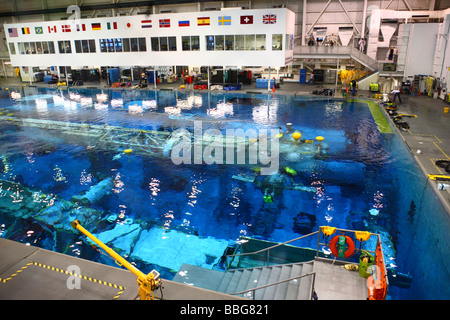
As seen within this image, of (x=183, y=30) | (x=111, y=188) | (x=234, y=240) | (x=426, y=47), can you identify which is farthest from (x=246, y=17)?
(x=234, y=240)

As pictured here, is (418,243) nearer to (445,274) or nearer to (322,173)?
(445,274)

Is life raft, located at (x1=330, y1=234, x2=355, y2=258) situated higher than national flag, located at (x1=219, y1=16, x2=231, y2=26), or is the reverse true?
national flag, located at (x1=219, y1=16, x2=231, y2=26)

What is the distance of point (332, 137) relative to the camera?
72.0 ft

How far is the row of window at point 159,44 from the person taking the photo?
119 feet

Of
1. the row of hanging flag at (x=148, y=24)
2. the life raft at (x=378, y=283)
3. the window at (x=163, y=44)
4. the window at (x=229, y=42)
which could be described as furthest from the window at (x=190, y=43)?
the life raft at (x=378, y=283)

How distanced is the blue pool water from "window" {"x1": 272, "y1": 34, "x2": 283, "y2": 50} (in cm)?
1359

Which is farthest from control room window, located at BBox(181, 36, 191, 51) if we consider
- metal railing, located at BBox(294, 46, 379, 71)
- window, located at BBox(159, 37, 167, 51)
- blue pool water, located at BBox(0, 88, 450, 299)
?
blue pool water, located at BBox(0, 88, 450, 299)

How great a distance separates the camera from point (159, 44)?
1582 inches

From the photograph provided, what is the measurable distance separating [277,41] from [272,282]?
31496 mm

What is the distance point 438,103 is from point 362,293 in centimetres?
2837

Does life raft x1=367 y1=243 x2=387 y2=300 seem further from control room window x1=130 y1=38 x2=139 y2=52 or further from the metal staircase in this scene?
control room window x1=130 y1=38 x2=139 y2=52

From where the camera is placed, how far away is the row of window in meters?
36.2

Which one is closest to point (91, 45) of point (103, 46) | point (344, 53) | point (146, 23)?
point (103, 46)

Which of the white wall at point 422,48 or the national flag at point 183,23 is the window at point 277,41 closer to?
the national flag at point 183,23
